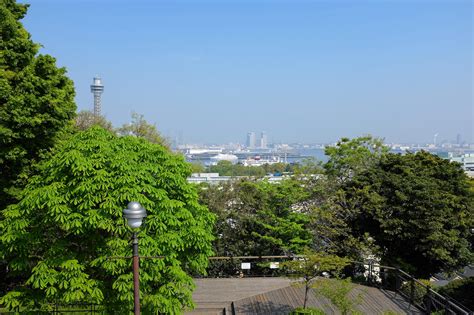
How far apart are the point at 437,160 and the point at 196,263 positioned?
11267 millimetres

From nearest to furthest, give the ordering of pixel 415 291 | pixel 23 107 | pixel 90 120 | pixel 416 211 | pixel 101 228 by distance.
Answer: pixel 101 228
pixel 23 107
pixel 415 291
pixel 416 211
pixel 90 120

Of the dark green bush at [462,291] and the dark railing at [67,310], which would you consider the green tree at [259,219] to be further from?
the dark railing at [67,310]

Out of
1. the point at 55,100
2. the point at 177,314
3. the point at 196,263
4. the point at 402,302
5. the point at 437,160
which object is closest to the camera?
the point at 177,314

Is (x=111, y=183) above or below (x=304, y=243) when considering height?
above

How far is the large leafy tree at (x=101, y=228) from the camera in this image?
8086 mm

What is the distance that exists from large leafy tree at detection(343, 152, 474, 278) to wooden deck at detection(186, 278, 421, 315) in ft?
7.16

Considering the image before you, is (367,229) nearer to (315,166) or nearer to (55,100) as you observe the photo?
(315,166)

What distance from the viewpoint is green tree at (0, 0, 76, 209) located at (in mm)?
10742

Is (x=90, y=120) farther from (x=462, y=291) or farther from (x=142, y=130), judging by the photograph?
(x=462, y=291)

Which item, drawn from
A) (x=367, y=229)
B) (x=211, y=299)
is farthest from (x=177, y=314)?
(x=367, y=229)

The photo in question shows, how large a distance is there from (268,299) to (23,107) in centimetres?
856

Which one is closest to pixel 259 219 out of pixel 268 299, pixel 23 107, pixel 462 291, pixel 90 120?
pixel 268 299

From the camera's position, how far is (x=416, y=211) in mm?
14195

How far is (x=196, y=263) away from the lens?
953 cm
